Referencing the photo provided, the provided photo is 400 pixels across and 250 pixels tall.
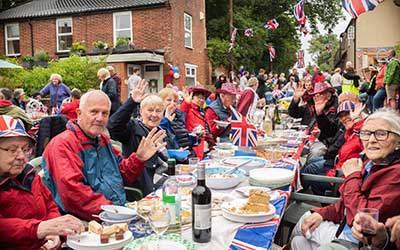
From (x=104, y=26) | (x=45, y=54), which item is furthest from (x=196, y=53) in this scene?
(x=45, y=54)

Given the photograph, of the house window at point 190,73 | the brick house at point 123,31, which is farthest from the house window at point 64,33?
the house window at point 190,73

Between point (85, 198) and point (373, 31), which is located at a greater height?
point (373, 31)

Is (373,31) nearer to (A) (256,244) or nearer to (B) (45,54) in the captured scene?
(B) (45,54)

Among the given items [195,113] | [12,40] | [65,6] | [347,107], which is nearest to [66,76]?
[65,6]

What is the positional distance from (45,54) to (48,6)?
3979mm

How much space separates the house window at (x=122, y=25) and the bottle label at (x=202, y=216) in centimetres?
1669

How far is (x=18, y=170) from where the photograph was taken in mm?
2146

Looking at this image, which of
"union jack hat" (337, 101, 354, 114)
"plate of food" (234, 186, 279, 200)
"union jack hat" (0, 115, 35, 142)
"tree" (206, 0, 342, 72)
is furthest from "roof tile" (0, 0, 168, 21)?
"union jack hat" (0, 115, 35, 142)

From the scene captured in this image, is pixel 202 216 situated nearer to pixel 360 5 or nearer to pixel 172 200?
pixel 172 200

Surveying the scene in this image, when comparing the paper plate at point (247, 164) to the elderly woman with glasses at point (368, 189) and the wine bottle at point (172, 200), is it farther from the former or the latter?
the wine bottle at point (172, 200)

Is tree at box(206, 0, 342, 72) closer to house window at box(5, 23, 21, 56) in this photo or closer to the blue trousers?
house window at box(5, 23, 21, 56)

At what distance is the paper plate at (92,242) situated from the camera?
5.84ft

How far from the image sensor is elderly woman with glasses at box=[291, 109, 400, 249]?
7.48 ft

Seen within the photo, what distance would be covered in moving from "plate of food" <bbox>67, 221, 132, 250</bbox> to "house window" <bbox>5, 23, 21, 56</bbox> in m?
20.2
